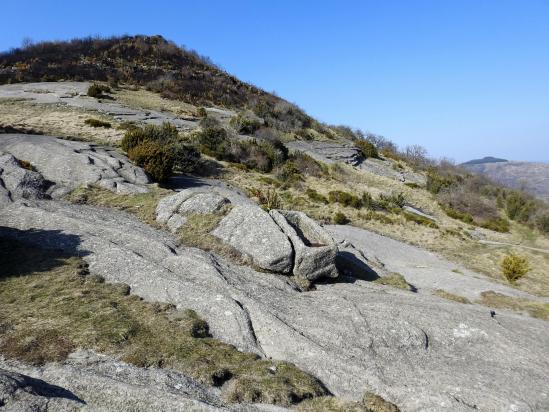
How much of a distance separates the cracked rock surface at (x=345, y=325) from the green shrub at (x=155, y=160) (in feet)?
30.7

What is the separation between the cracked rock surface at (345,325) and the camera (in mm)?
9500

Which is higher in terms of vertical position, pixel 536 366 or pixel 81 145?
pixel 81 145

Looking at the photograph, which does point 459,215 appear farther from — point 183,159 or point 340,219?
point 183,159

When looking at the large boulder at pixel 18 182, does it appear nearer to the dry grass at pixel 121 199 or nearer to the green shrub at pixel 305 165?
the dry grass at pixel 121 199

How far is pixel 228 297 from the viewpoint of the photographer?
1204 cm

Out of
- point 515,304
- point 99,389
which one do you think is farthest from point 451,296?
point 99,389

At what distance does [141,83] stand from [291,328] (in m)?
56.7

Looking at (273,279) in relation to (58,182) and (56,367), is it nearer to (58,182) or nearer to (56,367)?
(56,367)

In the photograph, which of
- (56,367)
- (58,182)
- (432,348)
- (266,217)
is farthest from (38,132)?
(432,348)

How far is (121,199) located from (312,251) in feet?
34.8

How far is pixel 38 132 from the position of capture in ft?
103

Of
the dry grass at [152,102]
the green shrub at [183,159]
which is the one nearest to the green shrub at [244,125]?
the dry grass at [152,102]

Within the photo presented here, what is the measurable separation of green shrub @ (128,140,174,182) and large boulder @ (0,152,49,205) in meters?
6.33

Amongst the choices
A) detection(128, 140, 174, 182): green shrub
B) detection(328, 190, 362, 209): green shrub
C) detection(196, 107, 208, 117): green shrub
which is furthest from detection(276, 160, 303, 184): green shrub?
detection(196, 107, 208, 117): green shrub
